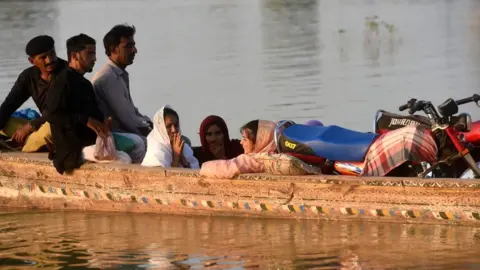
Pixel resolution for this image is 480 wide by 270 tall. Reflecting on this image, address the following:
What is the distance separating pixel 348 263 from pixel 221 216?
54.4 inches

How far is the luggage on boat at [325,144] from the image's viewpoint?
25.8 ft

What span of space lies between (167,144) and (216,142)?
35 centimetres

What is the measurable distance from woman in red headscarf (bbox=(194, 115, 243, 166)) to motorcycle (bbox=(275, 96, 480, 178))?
1.91ft

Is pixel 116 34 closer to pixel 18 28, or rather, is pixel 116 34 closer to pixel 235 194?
pixel 235 194

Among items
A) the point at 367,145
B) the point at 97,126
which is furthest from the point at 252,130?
the point at 97,126

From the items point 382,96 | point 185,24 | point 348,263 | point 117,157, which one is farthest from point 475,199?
point 185,24

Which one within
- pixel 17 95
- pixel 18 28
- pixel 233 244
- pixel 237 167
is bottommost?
pixel 233 244

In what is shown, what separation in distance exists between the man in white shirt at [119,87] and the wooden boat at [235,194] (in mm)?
376

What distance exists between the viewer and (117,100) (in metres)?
8.98

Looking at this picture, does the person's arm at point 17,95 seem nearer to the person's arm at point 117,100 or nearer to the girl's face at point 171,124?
the person's arm at point 117,100

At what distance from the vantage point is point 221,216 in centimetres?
830

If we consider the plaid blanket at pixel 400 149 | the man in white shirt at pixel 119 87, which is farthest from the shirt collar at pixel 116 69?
the plaid blanket at pixel 400 149

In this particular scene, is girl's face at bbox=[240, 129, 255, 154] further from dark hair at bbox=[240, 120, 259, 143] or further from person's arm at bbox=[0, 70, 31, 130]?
person's arm at bbox=[0, 70, 31, 130]

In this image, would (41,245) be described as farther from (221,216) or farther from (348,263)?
(348,263)
